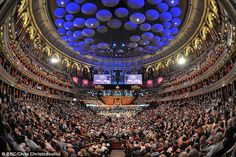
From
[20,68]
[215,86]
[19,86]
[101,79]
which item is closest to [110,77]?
[101,79]

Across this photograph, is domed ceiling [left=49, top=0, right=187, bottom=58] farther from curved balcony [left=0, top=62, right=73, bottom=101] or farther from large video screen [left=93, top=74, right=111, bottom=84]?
large video screen [left=93, top=74, right=111, bottom=84]

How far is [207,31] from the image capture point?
31.1 meters

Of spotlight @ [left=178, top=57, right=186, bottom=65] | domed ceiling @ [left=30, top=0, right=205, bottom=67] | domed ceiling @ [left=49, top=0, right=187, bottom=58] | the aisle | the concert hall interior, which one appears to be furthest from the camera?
spotlight @ [left=178, top=57, right=186, bottom=65]

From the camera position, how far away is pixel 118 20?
26406 mm

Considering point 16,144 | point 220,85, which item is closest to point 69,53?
point 220,85

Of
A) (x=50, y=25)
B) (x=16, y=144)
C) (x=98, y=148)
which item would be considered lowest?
(x=98, y=148)

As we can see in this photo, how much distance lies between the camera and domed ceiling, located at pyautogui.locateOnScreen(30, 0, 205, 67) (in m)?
23.8

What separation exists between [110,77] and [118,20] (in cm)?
2207

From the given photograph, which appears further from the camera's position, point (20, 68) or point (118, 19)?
point (118, 19)

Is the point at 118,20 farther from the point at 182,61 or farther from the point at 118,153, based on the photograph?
the point at 182,61

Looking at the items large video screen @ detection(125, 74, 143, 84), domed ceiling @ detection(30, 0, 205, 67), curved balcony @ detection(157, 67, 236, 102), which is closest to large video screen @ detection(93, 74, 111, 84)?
large video screen @ detection(125, 74, 143, 84)

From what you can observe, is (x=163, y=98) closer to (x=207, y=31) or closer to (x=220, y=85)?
(x=207, y=31)

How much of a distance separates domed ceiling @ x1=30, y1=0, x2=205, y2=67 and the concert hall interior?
119 mm

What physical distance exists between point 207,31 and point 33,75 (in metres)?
24.6
